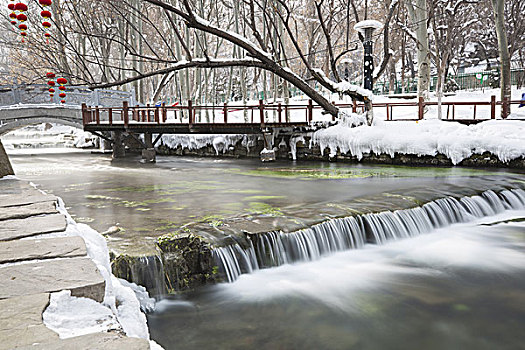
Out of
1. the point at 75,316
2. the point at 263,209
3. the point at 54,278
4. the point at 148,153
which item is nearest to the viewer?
the point at 75,316

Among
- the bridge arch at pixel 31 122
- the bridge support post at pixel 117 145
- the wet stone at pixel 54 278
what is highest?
the bridge arch at pixel 31 122

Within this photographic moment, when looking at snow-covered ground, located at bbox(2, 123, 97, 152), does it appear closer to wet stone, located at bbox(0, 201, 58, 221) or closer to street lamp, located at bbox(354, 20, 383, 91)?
street lamp, located at bbox(354, 20, 383, 91)

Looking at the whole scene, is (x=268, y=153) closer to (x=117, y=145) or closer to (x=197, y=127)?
(x=197, y=127)

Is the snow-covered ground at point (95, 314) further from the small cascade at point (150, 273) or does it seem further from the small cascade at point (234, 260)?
the small cascade at point (234, 260)

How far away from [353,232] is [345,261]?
76 centimetres

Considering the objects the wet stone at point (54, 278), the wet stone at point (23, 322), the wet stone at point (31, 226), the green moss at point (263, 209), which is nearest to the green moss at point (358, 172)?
the green moss at point (263, 209)

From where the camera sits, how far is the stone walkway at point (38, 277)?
2.18 m

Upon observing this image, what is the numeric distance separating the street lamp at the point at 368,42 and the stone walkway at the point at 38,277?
46.2ft

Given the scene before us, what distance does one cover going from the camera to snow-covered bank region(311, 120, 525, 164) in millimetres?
13883

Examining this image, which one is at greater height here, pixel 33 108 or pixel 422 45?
pixel 422 45

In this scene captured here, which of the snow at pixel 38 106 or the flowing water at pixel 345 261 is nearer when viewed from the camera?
the flowing water at pixel 345 261

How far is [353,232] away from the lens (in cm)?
757

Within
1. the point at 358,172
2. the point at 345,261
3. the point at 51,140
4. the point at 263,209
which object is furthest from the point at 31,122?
the point at 345,261

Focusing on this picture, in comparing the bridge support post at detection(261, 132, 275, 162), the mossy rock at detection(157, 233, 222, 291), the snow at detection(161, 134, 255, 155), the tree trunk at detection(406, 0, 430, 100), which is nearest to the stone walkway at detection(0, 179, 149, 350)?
the mossy rock at detection(157, 233, 222, 291)
